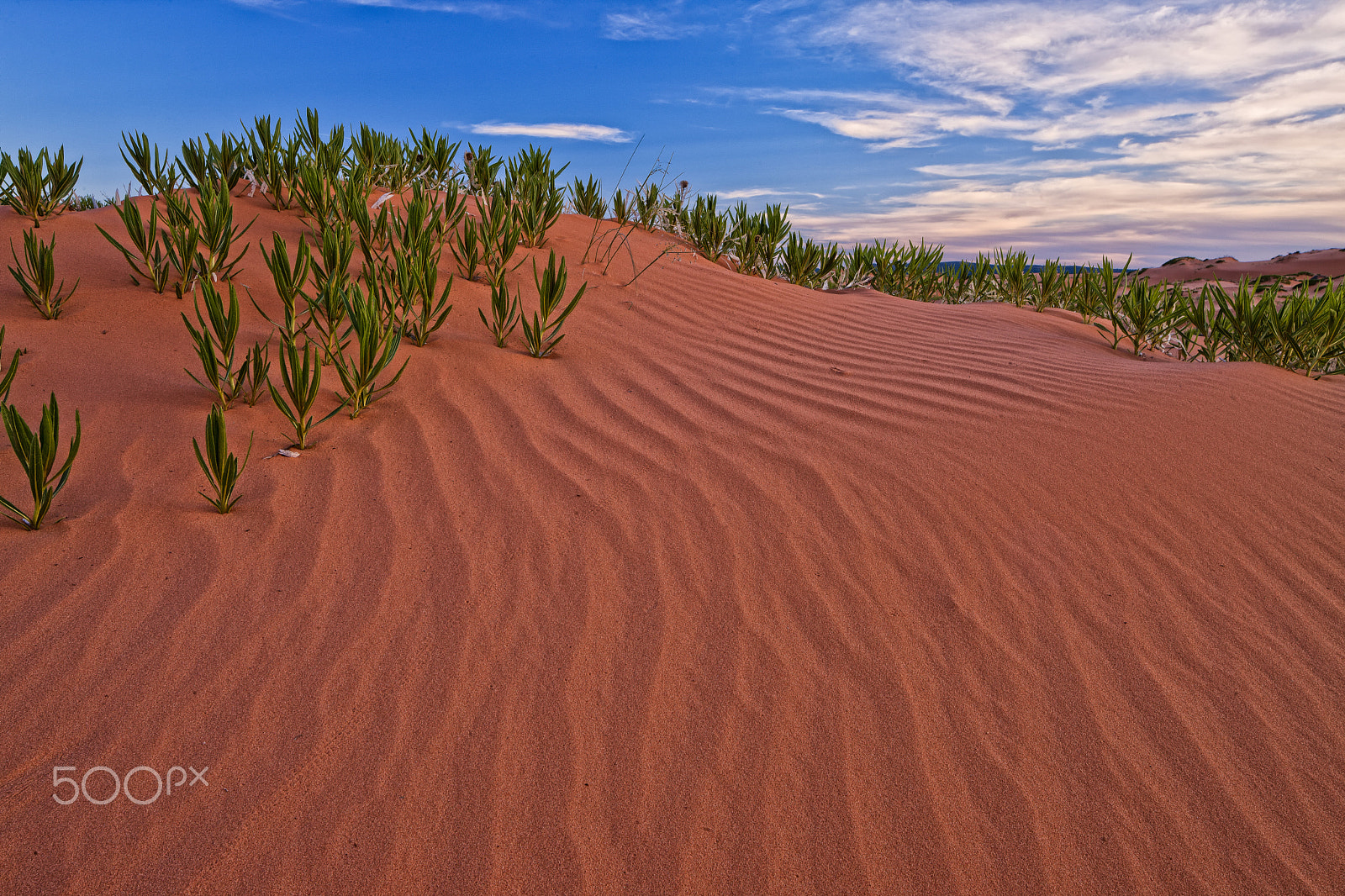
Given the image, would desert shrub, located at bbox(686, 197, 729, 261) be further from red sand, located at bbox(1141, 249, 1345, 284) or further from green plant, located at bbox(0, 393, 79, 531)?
red sand, located at bbox(1141, 249, 1345, 284)

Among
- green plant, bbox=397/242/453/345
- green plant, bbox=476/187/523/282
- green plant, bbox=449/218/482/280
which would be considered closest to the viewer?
green plant, bbox=397/242/453/345

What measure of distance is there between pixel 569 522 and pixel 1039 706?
4.86ft

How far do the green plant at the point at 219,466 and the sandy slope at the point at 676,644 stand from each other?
108mm

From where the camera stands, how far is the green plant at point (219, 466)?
221 centimetres

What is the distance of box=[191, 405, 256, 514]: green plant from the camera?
2.21 metres

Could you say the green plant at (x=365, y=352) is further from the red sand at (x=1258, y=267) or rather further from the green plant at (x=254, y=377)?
the red sand at (x=1258, y=267)

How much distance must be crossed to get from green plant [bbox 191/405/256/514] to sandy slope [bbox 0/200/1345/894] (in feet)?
0.36

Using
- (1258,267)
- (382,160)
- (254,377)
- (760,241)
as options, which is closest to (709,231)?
(760,241)

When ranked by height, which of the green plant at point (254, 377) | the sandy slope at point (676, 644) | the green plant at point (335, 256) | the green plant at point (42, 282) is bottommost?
the sandy slope at point (676, 644)

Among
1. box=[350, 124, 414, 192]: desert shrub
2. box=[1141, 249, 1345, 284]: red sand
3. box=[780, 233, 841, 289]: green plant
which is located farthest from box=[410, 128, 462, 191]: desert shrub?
box=[1141, 249, 1345, 284]: red sand

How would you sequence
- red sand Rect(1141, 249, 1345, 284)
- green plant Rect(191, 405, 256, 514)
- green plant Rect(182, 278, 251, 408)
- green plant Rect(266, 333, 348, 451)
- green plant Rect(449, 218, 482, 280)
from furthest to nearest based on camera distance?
1. red sand Rect(1141, 249, 1345, 284)
2. green plant Rect(449, 218, 482, 280)
3. green plant Rect(182, 278, 251, 408)
4. green plant Rect(266, 333, 348, 451)
5. green plant Rect(191, 405, 256, 514)

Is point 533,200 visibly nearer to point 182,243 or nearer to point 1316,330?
point 182,243

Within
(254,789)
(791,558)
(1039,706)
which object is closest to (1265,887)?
(1039,706)

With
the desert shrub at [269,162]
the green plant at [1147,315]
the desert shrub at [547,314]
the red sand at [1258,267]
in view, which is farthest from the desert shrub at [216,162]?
the red sand at [1258,267]
